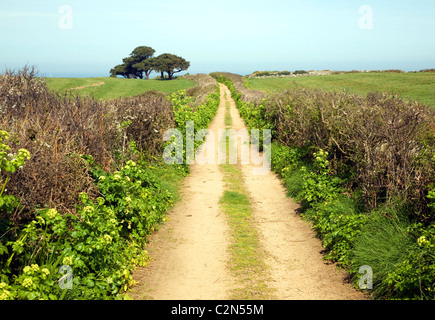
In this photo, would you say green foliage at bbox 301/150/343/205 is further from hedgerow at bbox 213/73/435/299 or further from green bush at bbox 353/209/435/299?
green bush at bbox 353/209/435/299

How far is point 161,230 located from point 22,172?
11.9ft

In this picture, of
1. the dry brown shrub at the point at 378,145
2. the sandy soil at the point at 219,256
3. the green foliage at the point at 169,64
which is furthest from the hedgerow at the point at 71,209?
the green foliage at the point at 169,64

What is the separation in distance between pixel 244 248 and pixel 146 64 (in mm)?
95768

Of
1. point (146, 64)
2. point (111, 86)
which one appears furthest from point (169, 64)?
point (111, 86)

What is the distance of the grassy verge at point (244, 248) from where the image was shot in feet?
20.2

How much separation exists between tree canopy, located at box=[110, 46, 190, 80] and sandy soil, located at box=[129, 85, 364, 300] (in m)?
90.1

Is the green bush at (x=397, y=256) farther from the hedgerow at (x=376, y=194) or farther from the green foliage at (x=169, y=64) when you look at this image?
the green foliage at (x=169, y=64)

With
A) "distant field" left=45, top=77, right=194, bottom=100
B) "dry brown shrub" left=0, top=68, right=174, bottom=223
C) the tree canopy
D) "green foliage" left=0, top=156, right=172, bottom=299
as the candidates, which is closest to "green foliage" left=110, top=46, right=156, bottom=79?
the tree canopy

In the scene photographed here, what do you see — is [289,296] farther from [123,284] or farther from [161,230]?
[161,230]

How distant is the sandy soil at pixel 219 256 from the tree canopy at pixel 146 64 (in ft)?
296

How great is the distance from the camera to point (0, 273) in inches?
199

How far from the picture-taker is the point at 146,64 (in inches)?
3856
